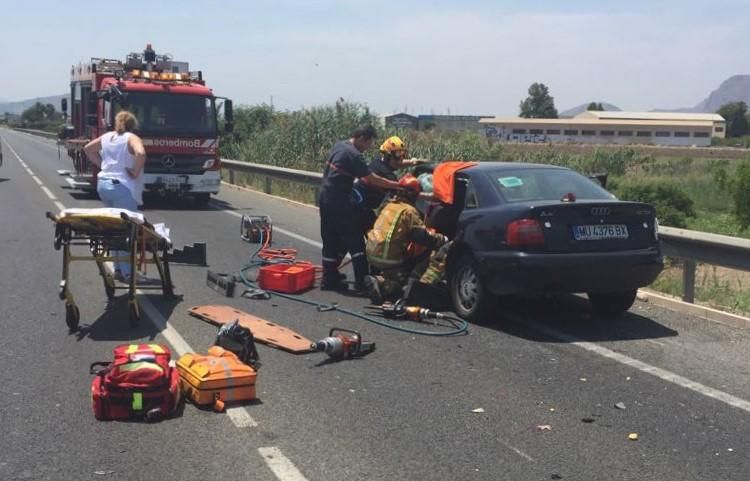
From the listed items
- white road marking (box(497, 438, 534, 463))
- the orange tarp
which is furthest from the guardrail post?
white road marking (box(497, 438, 534, 463))

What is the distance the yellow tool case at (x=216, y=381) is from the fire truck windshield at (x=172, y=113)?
1315 centimetres

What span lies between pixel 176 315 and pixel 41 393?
2495 mm

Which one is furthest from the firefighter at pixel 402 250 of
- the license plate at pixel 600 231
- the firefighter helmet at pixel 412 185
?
the license plate at pixel 600 231

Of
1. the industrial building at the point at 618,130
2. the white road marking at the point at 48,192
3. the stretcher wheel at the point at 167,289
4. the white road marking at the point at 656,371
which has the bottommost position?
the white road marking at the point at 656,371

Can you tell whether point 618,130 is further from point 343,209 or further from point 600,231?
point 600,231

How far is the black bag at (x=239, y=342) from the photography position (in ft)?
20.4

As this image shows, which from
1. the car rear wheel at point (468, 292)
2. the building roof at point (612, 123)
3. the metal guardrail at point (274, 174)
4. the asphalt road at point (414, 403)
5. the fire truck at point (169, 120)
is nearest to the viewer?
the asphalt road at point (414, 403)

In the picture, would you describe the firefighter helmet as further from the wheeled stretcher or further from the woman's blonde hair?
the woman's blonde hair

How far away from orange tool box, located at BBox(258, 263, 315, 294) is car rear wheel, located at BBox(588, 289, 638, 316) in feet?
9.94

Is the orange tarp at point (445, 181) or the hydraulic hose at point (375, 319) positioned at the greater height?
the orange tarp at point (445, 181)

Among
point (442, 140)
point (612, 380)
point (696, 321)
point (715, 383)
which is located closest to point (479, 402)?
point (612, 380)

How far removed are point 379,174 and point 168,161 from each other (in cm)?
1004

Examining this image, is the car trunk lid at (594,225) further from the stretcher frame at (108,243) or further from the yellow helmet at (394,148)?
the stretcher frame at (108,243)

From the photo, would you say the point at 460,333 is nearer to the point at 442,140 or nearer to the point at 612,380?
the point at 612,380
